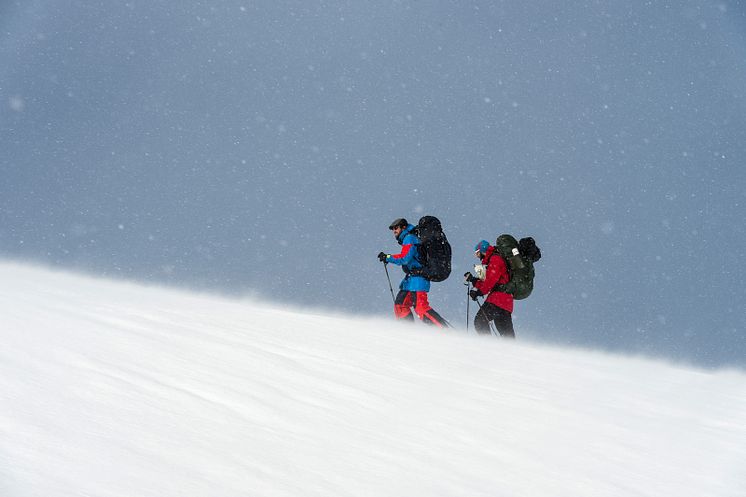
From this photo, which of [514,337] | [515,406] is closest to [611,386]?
[515,406]

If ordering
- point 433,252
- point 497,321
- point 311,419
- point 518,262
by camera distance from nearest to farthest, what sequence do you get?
point 311,419 < point 518,262 < point 497,321 < point 433,252

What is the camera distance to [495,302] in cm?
888

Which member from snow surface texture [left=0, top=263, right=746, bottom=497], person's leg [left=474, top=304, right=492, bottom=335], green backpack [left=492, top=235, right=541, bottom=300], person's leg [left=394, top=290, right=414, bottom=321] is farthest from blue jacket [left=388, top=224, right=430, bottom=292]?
snow surface texture [left=0, top=263, right=746, bottom=497]

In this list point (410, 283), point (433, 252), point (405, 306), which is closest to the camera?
point (433, 252)

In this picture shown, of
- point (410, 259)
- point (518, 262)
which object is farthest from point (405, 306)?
point (518, 262)

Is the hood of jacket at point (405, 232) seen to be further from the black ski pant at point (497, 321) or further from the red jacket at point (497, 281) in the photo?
the black ski pant at point (497, 321)

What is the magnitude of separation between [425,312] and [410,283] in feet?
1.63

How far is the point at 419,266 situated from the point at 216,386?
6023mm

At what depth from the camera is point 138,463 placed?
2.28 m

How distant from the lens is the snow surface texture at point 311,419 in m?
2.35

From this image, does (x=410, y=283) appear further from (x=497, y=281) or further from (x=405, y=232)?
(x=497, y=281)

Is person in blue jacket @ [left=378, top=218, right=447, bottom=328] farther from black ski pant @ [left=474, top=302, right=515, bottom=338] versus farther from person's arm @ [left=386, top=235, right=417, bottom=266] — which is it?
black ski pant @ [left=474, top=302, right=515, bottom=338]

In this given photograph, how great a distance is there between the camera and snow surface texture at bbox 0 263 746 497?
7.71 feet

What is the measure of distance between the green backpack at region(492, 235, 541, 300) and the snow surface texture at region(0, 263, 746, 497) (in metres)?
3.01
